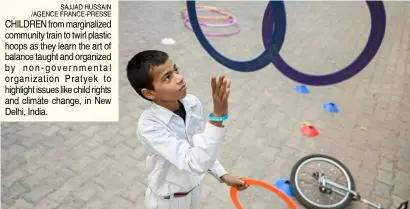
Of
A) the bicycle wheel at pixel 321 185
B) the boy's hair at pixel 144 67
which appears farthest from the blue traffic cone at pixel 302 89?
the boy's hair at pixel 144 67

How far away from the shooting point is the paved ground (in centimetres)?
262

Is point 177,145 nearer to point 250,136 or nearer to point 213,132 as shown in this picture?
point 213,132

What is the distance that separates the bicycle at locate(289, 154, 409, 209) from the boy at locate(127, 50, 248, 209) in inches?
39.2

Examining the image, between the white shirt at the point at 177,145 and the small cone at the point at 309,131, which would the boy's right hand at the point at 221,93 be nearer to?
the white shirt at the point at 177,145

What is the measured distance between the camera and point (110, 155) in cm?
292

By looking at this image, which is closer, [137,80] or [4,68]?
[137,80]

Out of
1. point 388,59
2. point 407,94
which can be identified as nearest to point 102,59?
point 407,94

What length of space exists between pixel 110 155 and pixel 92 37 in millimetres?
1107

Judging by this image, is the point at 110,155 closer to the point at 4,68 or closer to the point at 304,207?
the point at 4,68

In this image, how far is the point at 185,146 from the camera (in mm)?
1321

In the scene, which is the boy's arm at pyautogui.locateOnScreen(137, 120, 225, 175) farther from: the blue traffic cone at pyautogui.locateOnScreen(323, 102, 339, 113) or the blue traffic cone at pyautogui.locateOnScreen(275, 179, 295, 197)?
the blue traffic cone at pyautogui.locateOnScreen(323, 102, 339, 113)

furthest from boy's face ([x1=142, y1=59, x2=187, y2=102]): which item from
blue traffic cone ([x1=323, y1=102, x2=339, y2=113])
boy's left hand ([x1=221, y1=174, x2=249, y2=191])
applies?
blue traffic cone ([x1=323, y1=102, x2=339, y2=113])

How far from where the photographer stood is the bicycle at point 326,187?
2408 mm

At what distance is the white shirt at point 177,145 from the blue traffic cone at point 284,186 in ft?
3.68
